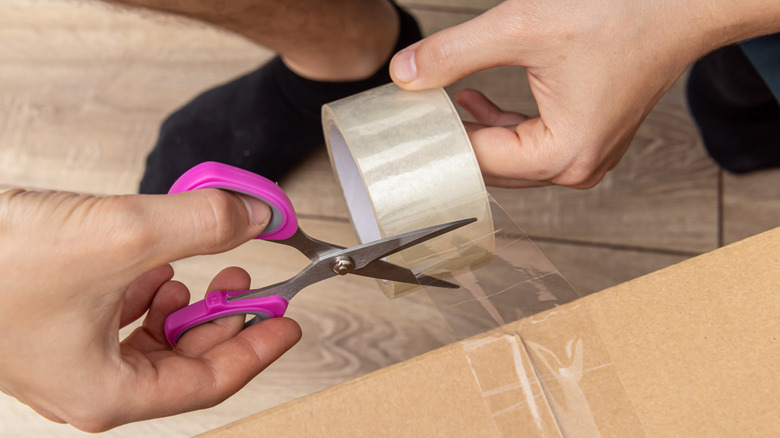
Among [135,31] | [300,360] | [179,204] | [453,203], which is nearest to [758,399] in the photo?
[453,203]

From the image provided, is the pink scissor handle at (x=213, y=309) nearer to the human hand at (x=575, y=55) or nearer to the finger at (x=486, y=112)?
the human hand at (x=575, y=55)

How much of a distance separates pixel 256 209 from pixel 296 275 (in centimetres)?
7

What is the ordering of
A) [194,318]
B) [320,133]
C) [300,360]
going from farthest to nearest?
[320,133] < [300,360] < [194,318]

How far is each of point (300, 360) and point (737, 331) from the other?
54 centimetres

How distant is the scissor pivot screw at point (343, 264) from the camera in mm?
470

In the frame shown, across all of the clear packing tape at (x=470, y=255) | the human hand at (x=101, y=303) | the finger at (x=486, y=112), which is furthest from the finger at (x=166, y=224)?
Answer: the finger at (x=486, y=112)

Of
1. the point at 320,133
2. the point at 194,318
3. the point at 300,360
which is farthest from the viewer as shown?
the point at 320,133

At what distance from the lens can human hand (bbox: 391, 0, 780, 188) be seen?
1.56 ft

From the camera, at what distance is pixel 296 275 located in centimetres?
47

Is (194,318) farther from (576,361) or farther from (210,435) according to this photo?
(576,361)

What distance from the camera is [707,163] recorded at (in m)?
0.87

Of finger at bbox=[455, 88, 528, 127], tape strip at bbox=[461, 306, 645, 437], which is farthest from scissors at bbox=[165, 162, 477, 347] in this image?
finger at bbox=[455, 88, 528, 127]

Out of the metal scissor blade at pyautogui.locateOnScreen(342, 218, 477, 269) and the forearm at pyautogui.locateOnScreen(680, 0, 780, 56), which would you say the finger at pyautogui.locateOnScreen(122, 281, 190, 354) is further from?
the forearm at pyautogui.locateOnScreen(680, 0, 780, 56)

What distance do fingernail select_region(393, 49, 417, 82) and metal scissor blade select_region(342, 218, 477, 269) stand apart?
12 cm
